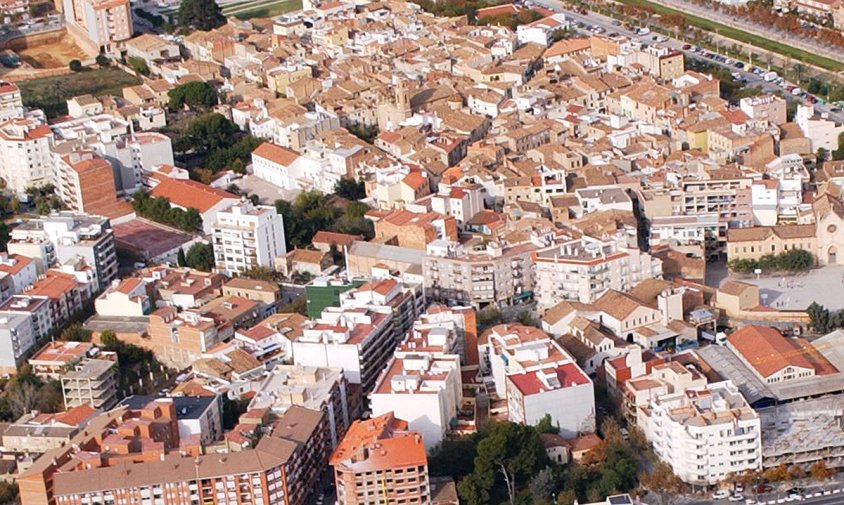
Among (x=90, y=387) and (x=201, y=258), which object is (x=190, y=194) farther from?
(x=90, y=387)

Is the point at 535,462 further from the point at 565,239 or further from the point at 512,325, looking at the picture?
the point at 565,239

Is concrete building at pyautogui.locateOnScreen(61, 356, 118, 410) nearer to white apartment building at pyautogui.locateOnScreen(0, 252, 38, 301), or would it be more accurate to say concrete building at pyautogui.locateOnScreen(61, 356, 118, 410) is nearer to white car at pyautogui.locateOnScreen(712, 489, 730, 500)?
white apartment building at pyautogui.locateOnScreen(0, 252, 38, 301)

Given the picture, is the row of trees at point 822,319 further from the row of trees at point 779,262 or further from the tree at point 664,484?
the tree at point 664,484

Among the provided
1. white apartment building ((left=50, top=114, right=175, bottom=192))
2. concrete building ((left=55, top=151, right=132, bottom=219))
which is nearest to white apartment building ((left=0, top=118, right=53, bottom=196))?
white apartment building ((left=50, top=114, right=175, bottom=192))

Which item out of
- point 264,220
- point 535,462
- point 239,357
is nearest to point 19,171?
point 264,220

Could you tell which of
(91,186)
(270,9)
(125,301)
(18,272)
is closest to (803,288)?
(125,301)
